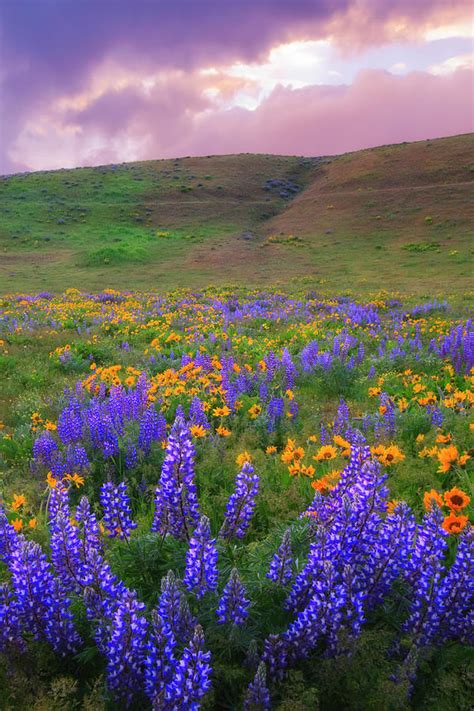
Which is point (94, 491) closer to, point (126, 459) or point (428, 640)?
point (126, 459)

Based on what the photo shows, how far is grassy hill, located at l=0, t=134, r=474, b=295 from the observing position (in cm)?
2922

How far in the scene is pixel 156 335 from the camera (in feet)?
38.5

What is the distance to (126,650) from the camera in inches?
77.6

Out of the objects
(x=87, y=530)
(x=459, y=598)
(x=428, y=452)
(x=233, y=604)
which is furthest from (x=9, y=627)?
(x=428, y=452)

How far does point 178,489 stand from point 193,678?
3.06 ft

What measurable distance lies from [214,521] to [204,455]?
3.58 feet

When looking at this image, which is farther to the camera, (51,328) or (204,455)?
(51,328)

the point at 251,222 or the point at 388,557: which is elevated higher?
the point at 251,222

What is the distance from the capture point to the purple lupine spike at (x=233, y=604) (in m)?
2.08

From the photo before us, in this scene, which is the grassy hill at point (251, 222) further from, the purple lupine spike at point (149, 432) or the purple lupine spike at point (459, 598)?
the purple lupine spike at point (459, 598)

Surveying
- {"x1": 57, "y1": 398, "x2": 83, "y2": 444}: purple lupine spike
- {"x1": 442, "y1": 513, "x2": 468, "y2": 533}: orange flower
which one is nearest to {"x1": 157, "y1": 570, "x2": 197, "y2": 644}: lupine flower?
{"x1": 442, "y1": 513, "x2": 468, "y2": 533}: orange flower

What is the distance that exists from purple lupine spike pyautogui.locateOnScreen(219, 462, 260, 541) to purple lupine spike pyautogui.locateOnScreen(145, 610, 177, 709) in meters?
0.92

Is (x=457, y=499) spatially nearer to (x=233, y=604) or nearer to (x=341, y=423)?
(x=233, y=604)

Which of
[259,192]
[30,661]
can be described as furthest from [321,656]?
[259,192]
